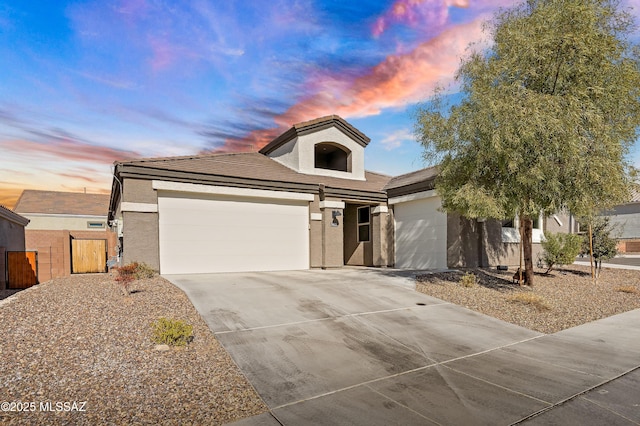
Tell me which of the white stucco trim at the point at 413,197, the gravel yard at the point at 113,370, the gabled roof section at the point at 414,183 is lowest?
the gravel yard at the point at 113,370

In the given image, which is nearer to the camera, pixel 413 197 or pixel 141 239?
pixel 141 239

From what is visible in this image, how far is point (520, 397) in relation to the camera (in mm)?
4570

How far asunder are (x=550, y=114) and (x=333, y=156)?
13104 mm

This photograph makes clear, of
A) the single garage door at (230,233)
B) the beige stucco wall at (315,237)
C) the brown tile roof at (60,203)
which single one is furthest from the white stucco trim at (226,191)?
the brown tile roof at (60,203)

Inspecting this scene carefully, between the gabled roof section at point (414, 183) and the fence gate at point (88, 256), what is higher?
the gabled roof section at point (414, 183)

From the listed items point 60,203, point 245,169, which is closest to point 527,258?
point 245,169

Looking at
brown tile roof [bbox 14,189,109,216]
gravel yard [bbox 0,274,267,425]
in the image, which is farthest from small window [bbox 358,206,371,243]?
brown tile roof [bbox 14,189,109,216]

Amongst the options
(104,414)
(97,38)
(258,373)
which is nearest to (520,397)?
(258,373)

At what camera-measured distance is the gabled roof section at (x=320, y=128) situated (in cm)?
1818

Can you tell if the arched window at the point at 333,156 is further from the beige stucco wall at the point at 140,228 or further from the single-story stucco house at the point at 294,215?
the beige stucco wall at the point at 140,228

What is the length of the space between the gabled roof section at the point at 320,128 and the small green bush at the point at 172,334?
13448 millimetres

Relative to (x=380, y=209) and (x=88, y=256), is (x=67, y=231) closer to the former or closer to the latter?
(x=88, y=256)

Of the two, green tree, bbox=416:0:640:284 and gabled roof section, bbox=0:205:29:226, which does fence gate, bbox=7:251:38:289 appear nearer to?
gabled roof section, bbox=0:205:29:226

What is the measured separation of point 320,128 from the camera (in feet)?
61.8
